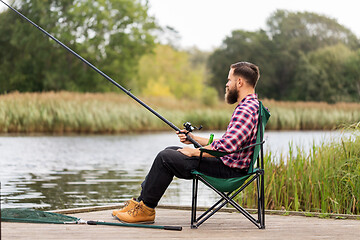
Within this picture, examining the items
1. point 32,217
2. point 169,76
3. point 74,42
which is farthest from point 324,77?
point 32,217

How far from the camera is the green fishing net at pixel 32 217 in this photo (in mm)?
3803

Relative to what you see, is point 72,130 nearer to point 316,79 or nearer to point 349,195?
point 349,195

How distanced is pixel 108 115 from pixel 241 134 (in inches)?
688

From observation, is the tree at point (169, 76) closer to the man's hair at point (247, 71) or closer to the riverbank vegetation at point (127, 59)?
the riverbank vegetation at point (127, 59)

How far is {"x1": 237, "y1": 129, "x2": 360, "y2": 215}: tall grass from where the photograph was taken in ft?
16.9

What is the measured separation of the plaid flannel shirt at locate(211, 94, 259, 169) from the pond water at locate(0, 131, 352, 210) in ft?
4.96

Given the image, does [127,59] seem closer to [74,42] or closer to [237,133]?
[74,42]

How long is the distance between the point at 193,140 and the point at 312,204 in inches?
77.7

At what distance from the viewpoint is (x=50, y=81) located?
37156 mm

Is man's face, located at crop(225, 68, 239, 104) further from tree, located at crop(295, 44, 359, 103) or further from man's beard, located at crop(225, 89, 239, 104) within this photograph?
tree, located at crop(295, 44, 359, 103)

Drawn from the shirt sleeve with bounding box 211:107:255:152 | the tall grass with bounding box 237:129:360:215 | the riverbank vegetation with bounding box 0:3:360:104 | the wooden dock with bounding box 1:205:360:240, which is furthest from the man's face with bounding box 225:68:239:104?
the riverbank vegetation with bounding box 0:3:360:104

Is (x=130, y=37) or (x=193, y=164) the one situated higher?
(x=130, y=37)

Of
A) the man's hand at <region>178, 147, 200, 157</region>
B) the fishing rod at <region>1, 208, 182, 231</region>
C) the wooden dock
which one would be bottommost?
the wooden dock

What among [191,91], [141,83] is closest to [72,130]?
[141,83]
